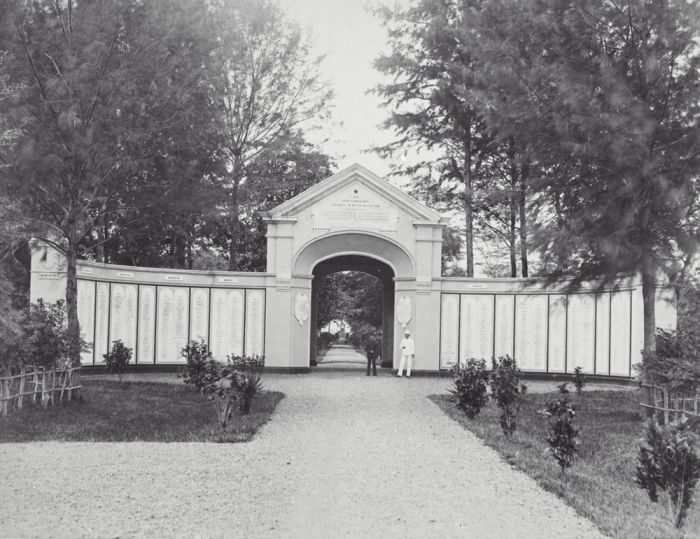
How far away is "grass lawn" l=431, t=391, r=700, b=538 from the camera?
6680mm

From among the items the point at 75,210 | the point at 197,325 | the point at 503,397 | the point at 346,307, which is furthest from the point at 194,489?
the point at 346,307

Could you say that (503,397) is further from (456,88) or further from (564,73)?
(456,88)

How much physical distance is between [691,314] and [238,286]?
14.1 metres

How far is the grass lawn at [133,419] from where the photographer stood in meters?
10.6

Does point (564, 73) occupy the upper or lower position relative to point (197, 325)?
upper

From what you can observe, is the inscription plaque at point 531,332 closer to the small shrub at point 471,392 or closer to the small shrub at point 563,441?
the small shrub at point 471,392

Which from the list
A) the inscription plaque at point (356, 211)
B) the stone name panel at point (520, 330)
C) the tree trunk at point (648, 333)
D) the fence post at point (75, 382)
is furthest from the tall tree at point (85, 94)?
the stone name panel at point (520, 330)

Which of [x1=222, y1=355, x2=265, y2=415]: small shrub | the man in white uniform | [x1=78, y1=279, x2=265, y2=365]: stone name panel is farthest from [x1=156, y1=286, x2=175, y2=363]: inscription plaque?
[x1=222, y1=355, x2=265, y2=415]: small shrub

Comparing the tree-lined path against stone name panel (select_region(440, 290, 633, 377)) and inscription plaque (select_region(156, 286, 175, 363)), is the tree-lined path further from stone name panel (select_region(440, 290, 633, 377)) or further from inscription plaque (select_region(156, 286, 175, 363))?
inscription plaque (select_region(156, 286, 175, 363))

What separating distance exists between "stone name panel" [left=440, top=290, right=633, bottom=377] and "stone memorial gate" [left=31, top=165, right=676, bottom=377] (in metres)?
0.03

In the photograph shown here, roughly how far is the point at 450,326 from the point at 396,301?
1.96 metres

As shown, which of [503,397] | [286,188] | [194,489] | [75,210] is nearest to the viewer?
[194,489]

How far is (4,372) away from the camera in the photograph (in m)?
12.4

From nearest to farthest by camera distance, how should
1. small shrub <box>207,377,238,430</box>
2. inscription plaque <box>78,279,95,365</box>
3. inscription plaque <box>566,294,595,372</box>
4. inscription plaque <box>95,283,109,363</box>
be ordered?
1. small shrub <box>207,377,238,430</box>
2. inscription plaque <box>78,279,95,365</box>
3. inscription plaque <box>95,283,109,363</box>
4. inscription plaque <box>566,294,595,372</box>
